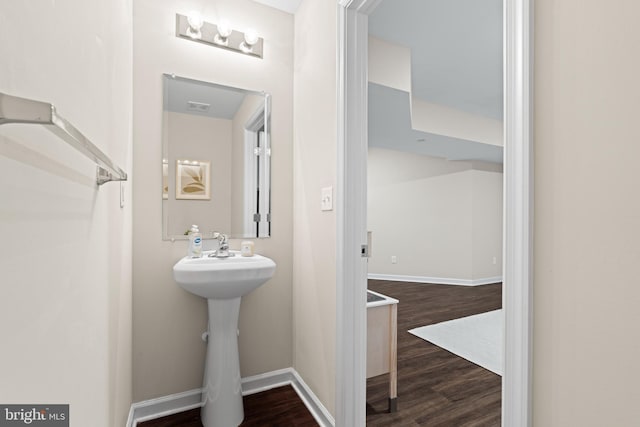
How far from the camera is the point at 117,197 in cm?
120

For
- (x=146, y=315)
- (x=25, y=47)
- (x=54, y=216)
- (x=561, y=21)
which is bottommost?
(x=146, y=315)

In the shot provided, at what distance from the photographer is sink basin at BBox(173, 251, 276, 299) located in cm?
143

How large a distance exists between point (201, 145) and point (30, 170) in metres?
1.47

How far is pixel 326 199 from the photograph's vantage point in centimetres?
161

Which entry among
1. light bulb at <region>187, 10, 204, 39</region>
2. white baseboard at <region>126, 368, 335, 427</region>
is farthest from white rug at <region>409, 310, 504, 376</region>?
light bulb at <region>187, 10, 204, 39</region>

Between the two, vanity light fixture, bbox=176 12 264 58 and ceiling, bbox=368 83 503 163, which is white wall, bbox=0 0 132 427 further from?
ceiling, bbox=368 83 503 163

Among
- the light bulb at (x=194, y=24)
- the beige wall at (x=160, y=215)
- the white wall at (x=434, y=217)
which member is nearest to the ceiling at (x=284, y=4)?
the beige wall at (x=160, y=215)

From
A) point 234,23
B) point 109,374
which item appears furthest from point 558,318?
point 234,23

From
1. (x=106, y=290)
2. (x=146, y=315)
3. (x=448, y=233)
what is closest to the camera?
(x=106, y=290)

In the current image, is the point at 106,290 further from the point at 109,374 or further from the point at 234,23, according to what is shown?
the point at 234,23

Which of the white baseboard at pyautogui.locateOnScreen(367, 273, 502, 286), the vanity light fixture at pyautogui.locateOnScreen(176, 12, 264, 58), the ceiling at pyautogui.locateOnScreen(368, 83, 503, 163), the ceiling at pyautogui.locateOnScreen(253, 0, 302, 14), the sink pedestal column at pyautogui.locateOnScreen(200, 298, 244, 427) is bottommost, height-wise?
the white baseboard at pyautogui.locateOnScreen(367, 273, 502, 286)

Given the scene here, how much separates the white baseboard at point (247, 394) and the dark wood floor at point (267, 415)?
3 centimetres

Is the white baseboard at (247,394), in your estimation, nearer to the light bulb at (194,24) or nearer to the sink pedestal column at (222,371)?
the sink pedestal column at (222,371)

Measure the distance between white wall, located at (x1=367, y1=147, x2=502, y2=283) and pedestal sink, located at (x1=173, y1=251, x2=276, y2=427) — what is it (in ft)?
14.7
